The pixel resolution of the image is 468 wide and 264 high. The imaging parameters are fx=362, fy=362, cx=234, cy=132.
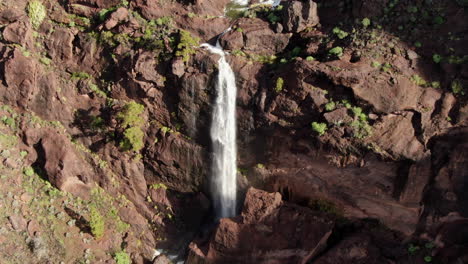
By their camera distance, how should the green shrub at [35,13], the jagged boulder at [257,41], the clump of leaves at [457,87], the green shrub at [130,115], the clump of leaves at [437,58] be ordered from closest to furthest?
the clump of leaves at [457,87], the clump of leaves at [437,58], the jagged boulder at [257,41], the green shrub at [130,115], the green shrub at [35,13]

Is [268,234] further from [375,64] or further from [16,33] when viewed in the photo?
[16,33]

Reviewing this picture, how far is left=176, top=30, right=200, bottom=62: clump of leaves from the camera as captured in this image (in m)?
20.4

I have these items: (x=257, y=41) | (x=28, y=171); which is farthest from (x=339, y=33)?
(x=28, y=171)

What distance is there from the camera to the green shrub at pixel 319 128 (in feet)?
58.3

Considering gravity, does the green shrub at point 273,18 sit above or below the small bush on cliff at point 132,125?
above

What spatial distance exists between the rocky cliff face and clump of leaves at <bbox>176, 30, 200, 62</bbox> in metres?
0.11

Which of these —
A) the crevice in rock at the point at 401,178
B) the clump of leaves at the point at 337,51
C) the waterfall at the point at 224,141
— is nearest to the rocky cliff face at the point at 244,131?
the crevice in rock at the point at 401,178

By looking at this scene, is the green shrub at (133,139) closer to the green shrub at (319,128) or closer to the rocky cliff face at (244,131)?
the rocky cliff face at (244,131)

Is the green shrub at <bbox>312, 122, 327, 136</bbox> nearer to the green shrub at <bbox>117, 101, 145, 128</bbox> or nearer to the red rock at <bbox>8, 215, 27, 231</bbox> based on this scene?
the green shrub at <bbox>117, 101, 145, 128</bbox>

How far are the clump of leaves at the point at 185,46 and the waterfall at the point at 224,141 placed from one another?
1.08 m

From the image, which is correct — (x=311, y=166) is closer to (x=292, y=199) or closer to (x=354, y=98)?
Result: (x=292, y=199)

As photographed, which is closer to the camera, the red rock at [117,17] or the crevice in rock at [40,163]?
the crevice in rock at [40,163]

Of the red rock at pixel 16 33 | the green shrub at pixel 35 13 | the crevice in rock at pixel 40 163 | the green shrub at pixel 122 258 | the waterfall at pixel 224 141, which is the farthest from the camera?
the green shrub at pixel 35 13

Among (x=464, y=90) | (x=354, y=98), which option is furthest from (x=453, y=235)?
(x=354, y=98)
